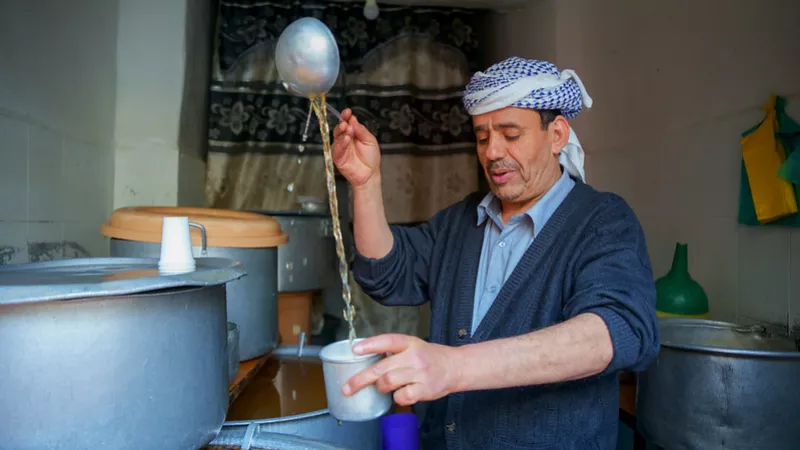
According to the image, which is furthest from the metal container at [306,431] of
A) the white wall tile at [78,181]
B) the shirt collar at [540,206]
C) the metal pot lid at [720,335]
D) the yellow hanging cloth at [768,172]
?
the yellow hanging cloth at [768,172]

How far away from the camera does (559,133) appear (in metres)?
1.21

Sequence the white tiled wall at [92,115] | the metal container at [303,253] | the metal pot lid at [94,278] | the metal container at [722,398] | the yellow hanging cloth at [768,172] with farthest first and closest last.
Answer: the metal container at [303,253], the yellow hanging cloth at [768,172], the white tiled wall at [92,115], the metal container at [722,398], the metal pot lid at [94,278]

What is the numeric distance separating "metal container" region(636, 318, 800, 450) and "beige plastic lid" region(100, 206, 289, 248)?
34.5 inches

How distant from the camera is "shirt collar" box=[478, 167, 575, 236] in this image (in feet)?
3.78

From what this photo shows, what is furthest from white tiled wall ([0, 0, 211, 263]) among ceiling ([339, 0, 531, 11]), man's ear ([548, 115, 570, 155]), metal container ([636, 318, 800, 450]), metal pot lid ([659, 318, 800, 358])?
metal pot lid ([659, 318, 800, 358])

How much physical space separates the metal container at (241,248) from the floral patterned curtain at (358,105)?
55.7 inches

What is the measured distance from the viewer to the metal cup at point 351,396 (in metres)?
0.68

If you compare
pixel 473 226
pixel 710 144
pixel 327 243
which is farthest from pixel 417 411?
pixel 710 144

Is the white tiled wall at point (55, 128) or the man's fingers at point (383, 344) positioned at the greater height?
the white tiled wall at point (55, 128)

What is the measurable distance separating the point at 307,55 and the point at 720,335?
1180 millimetres

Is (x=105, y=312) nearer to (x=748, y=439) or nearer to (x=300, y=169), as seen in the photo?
(x=748, y=439)

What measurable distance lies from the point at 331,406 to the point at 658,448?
3.25 feet

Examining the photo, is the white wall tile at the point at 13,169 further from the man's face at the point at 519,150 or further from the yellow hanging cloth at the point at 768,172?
the yellow hanging cloth at the point at 768,172

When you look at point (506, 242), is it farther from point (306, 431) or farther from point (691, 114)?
point (691, 114)
